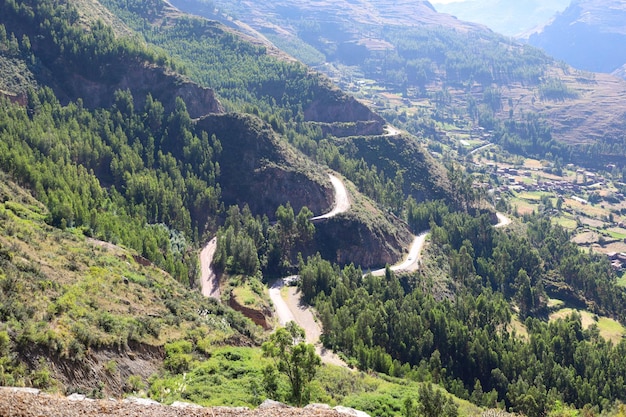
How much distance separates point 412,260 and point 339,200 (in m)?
22.0

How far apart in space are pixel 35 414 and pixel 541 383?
219 ft

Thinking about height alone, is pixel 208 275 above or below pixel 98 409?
below

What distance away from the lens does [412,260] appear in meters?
119

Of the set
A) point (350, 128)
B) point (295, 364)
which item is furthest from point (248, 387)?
point (350, 128)

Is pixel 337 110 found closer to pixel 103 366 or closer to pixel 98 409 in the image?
pixel 103 366

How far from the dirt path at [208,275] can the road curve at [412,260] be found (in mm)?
33072

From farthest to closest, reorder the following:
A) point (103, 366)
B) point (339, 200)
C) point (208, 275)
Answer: point (339, 200) → point (208, 275) → point (103, 366)

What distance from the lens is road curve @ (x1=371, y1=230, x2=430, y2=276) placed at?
11311cm

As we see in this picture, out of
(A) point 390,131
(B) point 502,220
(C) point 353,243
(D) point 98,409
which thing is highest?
(D) point 98,409

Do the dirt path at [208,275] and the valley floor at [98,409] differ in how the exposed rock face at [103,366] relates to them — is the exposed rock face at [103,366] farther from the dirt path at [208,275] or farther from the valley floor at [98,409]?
the dirt path at [208,275]

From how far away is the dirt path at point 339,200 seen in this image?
120562 millimetres

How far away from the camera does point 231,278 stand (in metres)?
95.9

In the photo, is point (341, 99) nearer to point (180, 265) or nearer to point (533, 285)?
point (533, 285)

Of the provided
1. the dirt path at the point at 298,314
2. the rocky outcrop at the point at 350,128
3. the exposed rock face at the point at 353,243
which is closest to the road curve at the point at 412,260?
the exposed rock face at the point at 353,243
